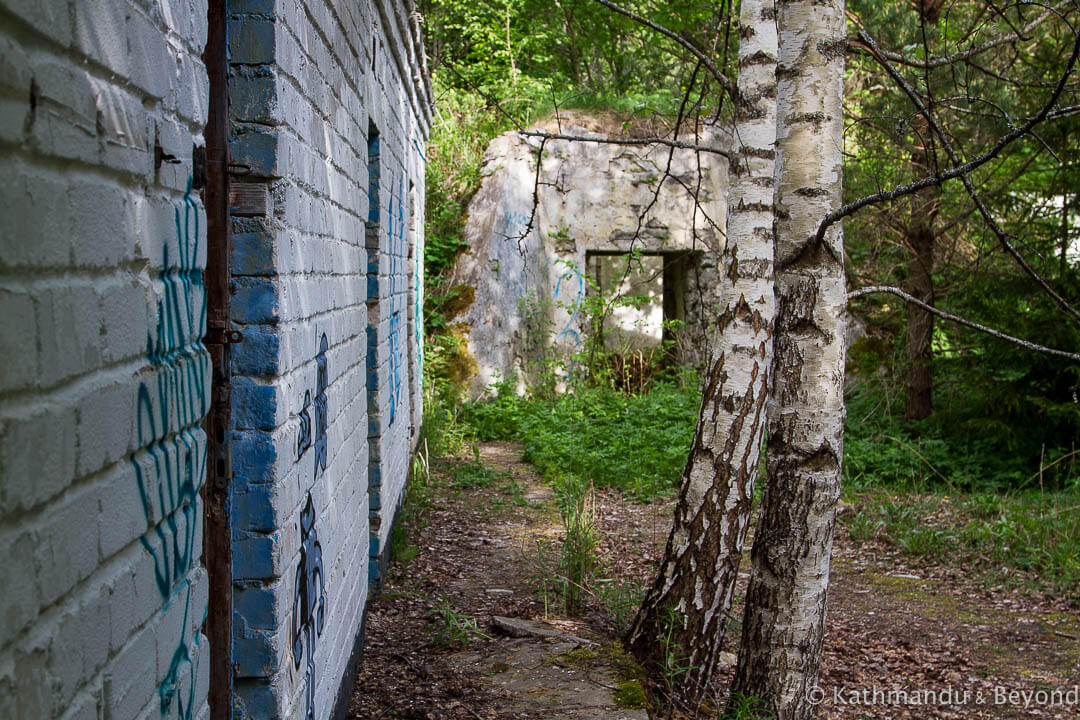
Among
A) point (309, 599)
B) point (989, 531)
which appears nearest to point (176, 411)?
point (309, 599)

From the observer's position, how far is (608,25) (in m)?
15.2

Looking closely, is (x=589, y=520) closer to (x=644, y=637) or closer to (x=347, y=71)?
(x=644, y=637)

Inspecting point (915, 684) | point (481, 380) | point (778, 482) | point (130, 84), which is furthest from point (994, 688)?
point (481, 380)

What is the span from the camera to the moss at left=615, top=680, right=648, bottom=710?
11.1ft

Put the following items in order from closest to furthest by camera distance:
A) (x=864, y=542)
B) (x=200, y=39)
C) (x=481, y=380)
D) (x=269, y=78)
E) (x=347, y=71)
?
(x=200, y=39) → (x=269, y=78) → (x=347, y=71) → (x=864, y=542) → (x=481, y=380)

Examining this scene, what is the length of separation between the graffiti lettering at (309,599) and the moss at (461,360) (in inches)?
335

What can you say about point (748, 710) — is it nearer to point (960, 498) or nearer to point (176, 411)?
point (176, 411)

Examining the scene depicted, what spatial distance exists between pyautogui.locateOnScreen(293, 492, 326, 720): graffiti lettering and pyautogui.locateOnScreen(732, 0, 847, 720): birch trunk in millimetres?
1576

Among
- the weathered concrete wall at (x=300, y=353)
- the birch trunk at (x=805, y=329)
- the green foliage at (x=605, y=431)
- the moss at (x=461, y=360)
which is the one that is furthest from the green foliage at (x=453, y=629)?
the moss at (x=461, y=360)

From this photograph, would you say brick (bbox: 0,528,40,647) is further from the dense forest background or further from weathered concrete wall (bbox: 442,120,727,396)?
weathered concrete wall (bbox: 442,120,727,396)

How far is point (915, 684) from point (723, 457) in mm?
1705

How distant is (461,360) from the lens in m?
11.4

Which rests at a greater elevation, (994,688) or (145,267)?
(145,267)

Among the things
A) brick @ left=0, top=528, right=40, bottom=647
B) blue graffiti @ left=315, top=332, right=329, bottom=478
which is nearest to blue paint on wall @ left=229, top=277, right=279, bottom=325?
blue graffiti @ left=315, top=332, right=329, bottom=478
